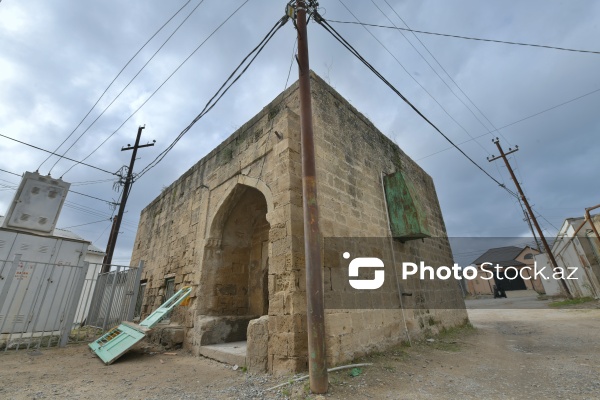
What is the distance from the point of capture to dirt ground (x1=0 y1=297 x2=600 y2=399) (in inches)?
108

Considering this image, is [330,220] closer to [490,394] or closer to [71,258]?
[490,394]

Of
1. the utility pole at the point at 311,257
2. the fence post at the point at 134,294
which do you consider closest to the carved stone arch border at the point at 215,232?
the utility pole at the point at 311,257

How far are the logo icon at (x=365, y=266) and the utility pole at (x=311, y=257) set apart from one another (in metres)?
1.18

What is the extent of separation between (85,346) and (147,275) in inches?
107

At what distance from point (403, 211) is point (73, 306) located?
7100 mm

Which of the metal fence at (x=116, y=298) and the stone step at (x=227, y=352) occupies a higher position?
the metal fence at (x=116, y=298)

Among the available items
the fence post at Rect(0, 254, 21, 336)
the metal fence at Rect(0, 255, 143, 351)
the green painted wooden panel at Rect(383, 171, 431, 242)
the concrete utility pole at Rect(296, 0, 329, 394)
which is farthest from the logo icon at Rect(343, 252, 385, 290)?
the fence post at Rect(0, 254, 21, 336)

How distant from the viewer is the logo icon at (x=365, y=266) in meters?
4.20

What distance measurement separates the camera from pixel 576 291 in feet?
44.8

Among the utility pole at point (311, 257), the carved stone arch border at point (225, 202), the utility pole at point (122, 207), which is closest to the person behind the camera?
the utility pole at point (311, 257)

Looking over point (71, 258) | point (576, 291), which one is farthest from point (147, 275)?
point (576, 291)

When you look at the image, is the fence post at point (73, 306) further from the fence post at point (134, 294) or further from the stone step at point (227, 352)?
the stone step at point (227, 352)

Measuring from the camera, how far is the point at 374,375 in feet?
10.5

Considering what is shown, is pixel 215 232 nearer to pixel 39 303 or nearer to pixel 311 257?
pixel 311 257
